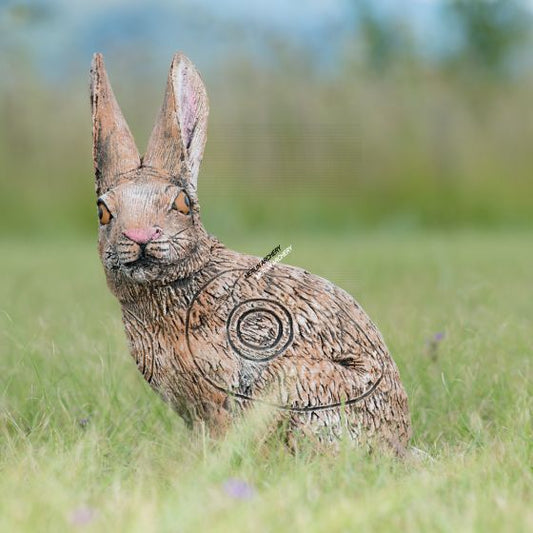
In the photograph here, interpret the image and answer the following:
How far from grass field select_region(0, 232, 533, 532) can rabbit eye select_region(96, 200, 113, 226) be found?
0.76 metres

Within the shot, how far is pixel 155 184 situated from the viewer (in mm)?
3422

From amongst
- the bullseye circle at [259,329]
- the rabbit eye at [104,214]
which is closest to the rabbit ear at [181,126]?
the rabbit eye at [104,214]

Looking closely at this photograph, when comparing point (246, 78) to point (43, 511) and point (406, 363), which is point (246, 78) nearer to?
point (406, 363)

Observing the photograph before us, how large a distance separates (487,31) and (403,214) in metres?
4.13

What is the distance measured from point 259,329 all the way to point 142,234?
52 cm

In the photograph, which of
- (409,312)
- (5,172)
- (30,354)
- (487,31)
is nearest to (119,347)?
(30,354)

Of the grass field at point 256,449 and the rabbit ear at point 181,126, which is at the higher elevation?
the rabbit ear at point 181,126

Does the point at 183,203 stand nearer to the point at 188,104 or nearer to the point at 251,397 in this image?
the point at 188,104

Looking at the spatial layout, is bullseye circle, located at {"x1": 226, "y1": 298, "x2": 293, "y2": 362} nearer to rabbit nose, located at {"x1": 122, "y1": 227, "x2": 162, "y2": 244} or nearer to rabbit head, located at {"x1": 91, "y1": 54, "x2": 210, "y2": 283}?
rabbit head, located at {"x1": 91, "y1": 54, "x2": 210, "y2": 283}

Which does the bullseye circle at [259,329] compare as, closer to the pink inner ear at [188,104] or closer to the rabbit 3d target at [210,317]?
the rabbit 3d target at [210,317]

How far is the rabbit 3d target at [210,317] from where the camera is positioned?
3324 mm

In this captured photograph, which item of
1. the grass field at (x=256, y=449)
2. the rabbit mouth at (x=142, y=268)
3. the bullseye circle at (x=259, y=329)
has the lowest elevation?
the grass field at (x=256, y=449)

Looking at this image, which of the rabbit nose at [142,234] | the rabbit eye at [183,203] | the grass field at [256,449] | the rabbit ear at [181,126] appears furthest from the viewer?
the rabbit ear at [181,126]

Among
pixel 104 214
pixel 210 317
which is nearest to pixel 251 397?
pixel 210 317
